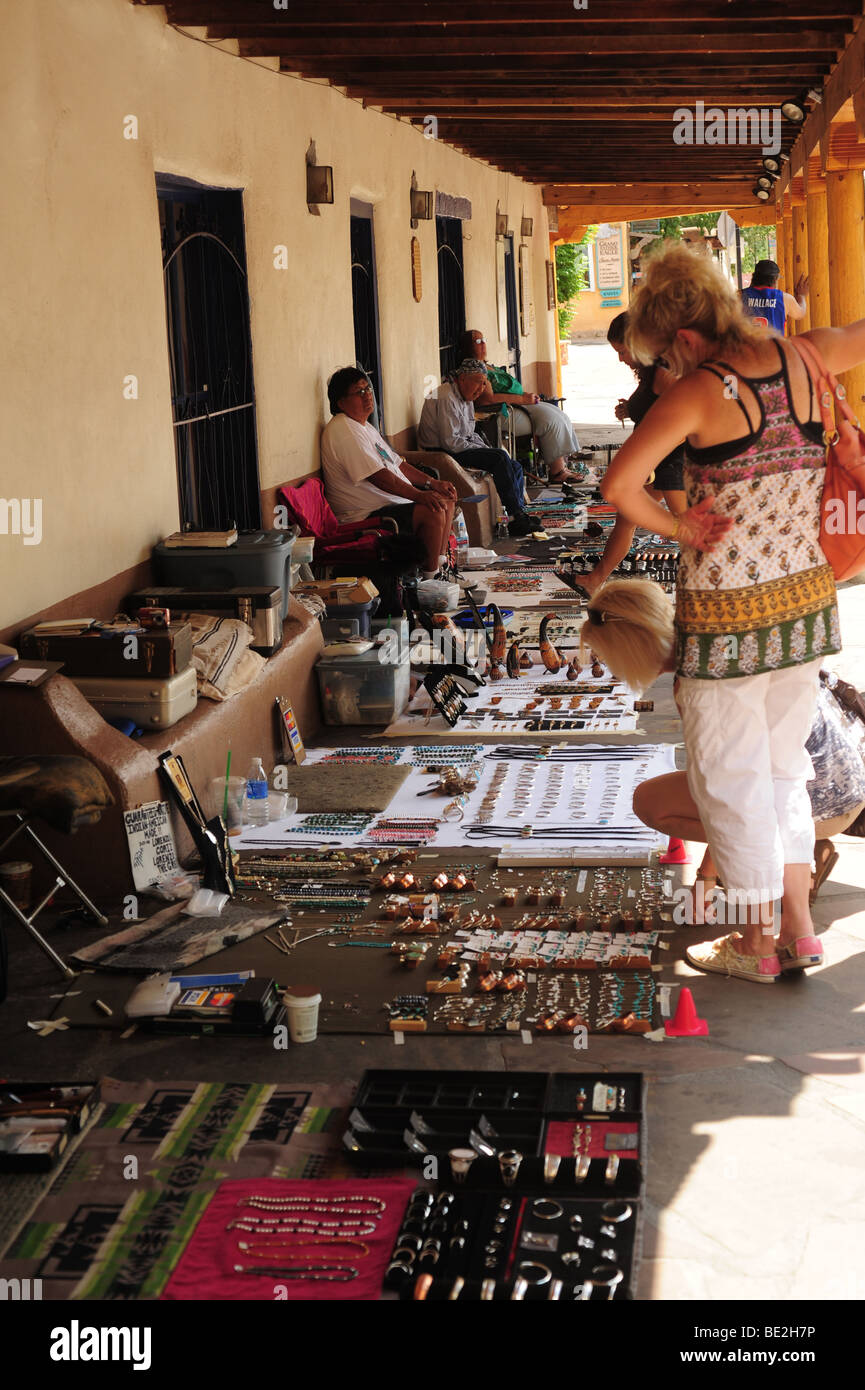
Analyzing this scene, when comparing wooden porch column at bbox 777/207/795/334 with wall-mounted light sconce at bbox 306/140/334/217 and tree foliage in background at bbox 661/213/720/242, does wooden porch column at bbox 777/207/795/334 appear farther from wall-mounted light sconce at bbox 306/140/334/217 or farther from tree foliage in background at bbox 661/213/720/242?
tree foliage in background at bbox 661/213/720/242

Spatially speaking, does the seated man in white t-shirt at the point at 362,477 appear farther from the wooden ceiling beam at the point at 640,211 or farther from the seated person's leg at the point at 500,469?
the wooden ceiling beam at the point at 640,211

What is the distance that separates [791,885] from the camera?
4.20 meters

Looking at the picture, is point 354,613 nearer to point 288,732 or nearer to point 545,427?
point 288,732

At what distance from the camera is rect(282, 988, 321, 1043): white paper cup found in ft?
13.0

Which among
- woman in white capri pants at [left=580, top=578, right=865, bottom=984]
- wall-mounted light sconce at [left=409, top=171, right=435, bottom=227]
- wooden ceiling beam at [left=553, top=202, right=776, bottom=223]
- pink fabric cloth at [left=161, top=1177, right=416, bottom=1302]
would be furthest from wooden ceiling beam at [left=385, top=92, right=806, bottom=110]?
wooden ceiling beam at [left=553, top=202, right=776, bottom=223]

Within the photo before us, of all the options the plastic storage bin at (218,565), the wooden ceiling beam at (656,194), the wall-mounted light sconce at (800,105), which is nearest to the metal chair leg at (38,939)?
the plastic storage bin at (218,565)

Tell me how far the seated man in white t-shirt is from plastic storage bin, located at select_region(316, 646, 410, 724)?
7.57 ft

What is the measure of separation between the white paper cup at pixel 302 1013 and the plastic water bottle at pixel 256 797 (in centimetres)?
179

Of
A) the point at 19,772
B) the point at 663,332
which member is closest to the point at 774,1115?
the point at 663,332

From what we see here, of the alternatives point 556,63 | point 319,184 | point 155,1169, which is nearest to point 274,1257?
point 155,1169

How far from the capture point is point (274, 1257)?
3.04m

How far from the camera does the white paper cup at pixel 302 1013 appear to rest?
13.0 feet

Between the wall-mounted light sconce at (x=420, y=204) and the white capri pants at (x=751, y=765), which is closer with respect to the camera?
the white capri pants at (x=751, y=765)
